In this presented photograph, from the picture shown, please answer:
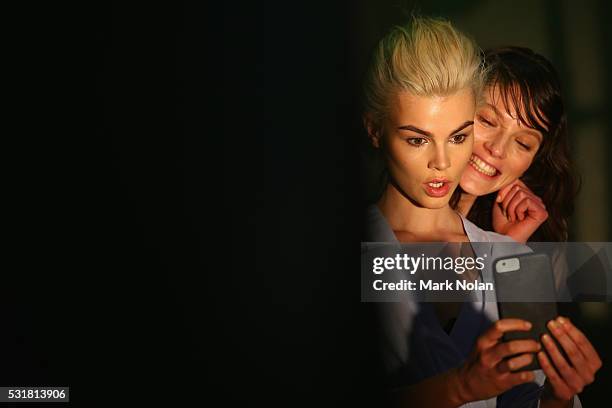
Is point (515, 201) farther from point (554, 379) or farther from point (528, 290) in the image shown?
point (554, 379)

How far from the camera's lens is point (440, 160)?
1.71m

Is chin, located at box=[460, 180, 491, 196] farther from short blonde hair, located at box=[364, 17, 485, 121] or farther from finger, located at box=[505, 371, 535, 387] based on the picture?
finger, located at box=[505, 371, 535, 387]

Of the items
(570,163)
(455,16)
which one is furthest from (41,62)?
(570,163)

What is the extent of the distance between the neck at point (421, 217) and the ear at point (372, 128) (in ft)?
0.43

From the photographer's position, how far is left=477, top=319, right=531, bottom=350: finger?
1.69 meters

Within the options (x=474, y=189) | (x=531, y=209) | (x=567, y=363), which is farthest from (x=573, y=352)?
(x=474, y=189)

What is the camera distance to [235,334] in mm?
1897

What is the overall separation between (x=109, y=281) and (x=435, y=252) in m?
1.01

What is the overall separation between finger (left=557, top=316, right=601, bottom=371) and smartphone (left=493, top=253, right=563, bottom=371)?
4 cm

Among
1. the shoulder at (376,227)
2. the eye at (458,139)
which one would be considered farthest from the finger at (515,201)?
the shoulder at (376,227)

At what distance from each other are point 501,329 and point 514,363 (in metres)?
0.09

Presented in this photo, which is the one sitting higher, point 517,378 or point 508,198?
point 508,198

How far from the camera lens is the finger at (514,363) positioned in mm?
1675

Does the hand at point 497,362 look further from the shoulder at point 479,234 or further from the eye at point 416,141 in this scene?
the eye at point 416,141
